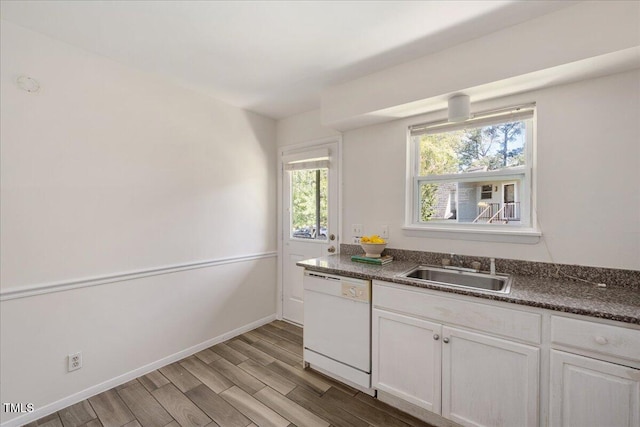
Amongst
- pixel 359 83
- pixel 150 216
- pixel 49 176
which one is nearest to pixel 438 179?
pixel 359 83

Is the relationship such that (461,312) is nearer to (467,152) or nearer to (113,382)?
(467,152)

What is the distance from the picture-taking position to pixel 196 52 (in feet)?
6.72

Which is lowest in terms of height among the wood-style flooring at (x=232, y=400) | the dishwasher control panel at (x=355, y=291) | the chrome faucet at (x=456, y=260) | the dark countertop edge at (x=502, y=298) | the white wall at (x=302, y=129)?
the wood-style flooring at (x=232, y=400)

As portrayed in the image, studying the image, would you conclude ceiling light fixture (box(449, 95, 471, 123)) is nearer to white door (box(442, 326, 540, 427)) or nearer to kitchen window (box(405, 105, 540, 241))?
kitchen window (box(405, 105, 540, 241))

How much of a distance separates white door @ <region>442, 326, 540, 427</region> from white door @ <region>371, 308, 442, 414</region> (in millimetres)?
66

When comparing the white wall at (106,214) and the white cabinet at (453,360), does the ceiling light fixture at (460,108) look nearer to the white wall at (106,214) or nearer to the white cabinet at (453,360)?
the white cabinet at (453,360)

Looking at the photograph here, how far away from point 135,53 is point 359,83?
176 centimetres

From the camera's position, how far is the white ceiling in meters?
1.59

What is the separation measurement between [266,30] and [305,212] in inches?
76.7

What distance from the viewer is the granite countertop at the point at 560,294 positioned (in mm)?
1301

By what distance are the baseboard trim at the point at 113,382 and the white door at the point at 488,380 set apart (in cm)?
217

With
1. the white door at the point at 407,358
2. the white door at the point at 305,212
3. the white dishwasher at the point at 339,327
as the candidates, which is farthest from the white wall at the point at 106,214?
the white door at the point at 407,358

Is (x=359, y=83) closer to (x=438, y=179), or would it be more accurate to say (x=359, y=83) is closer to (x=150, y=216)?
(x=438, y=179)

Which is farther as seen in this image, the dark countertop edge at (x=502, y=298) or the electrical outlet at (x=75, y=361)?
the electrical outlet at (x=75, y=361)
